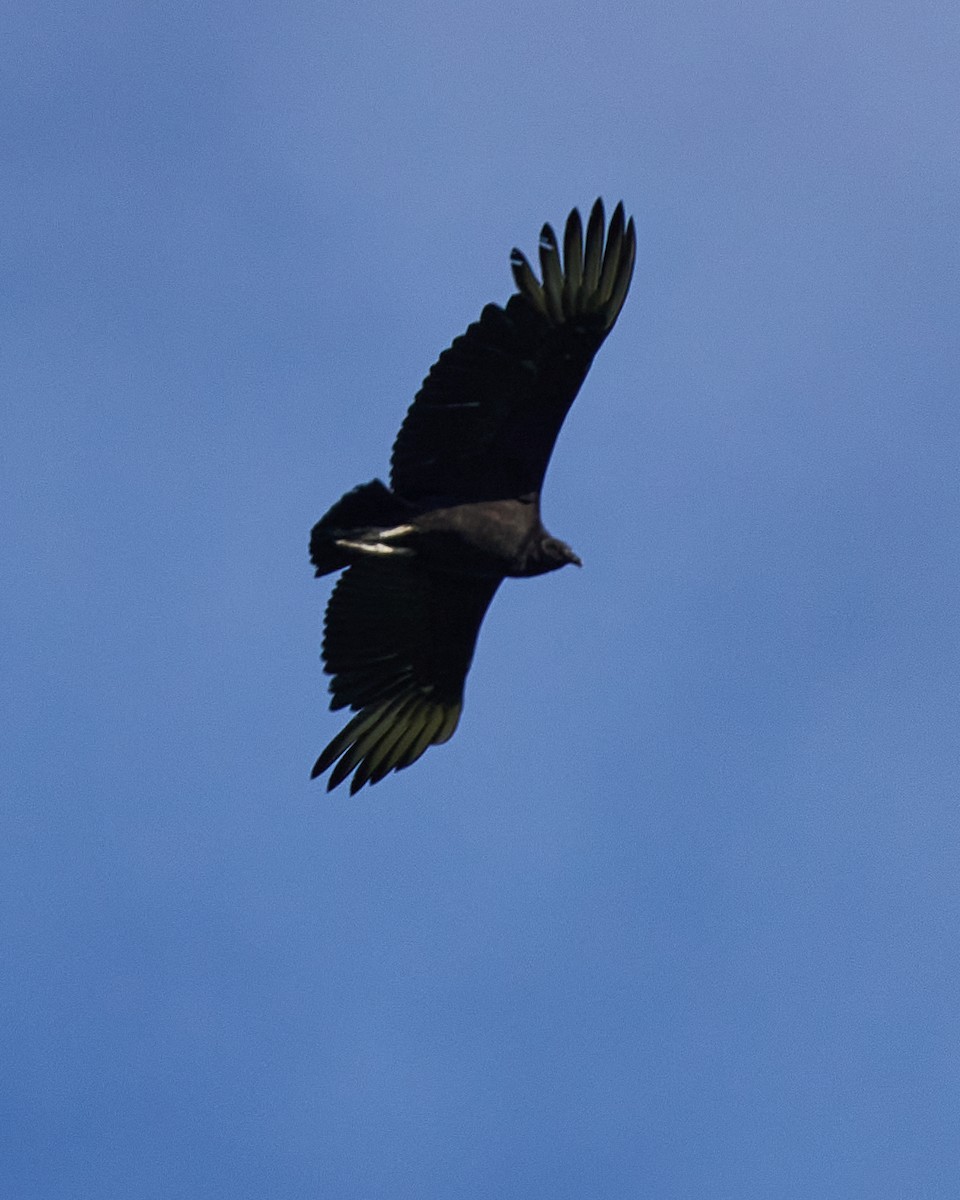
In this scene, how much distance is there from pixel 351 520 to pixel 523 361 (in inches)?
63.7

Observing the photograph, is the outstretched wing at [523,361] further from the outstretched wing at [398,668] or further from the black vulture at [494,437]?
the outstretched wing at [398,668]

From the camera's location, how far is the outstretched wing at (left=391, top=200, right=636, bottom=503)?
1452 cm

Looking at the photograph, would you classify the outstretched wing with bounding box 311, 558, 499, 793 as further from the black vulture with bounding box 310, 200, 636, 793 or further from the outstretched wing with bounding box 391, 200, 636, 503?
the outstretched wing with bounding box 391, 200, 636, 503

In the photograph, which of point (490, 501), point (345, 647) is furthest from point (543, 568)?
point (345, 647)

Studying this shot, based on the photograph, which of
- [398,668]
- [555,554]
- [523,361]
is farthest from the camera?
[398,668]

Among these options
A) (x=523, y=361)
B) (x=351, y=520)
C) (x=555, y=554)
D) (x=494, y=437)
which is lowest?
(x=555, y=554)

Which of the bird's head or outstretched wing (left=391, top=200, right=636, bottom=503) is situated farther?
the bird's head

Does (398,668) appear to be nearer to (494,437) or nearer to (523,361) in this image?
(494,437)

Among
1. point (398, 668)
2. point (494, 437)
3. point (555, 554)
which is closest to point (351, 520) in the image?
point (494, 437)

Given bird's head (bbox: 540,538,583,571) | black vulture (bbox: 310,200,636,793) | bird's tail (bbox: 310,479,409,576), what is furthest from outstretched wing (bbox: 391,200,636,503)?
bird's head (bbox: 540,538,583,571)

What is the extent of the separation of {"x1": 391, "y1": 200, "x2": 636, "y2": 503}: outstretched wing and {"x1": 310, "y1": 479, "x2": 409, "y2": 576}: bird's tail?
0.22m

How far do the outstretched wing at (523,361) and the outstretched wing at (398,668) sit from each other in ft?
4.73

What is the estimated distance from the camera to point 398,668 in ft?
53.7

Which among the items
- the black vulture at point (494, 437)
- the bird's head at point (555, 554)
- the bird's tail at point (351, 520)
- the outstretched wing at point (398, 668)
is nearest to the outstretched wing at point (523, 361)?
the black vulture at point (494, 437)
